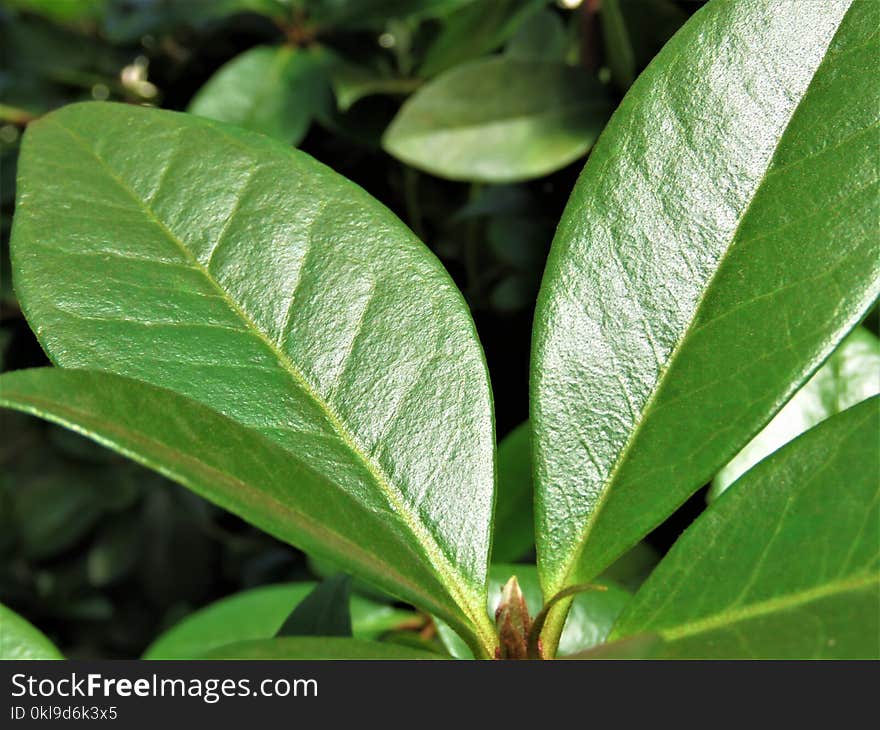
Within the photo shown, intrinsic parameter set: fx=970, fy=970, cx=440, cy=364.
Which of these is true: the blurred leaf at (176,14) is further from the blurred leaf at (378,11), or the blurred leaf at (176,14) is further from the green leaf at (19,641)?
the green leaf at (19,641)

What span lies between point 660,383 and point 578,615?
217 millimetres

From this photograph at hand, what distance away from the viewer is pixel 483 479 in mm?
429

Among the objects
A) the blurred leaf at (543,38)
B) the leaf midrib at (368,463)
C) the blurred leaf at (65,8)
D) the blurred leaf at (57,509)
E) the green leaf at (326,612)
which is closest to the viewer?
the leaf midrib at (368,463)

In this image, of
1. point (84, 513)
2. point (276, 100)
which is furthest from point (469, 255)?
point (84, 513)

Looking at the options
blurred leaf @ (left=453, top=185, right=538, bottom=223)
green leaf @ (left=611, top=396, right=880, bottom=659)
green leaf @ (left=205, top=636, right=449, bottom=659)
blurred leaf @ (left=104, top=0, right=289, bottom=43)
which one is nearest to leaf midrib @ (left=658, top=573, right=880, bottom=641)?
green leaf @ (left=611, top=396, right=880, bottom=659)

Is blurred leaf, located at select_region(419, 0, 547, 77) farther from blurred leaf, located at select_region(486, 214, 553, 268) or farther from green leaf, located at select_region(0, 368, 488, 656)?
green leaf, located at select_region(0, 368, 488, 656)

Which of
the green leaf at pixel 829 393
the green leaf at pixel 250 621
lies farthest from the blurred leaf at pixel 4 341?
the green leaf at pixel 829 393

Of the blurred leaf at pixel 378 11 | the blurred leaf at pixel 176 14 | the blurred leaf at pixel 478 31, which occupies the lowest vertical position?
the blurred leaf at pixel 478 31

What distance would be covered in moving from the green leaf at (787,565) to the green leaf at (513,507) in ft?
1.28

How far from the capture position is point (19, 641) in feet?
1.61

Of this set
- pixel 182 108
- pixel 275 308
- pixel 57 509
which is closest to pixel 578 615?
pixel 275 308

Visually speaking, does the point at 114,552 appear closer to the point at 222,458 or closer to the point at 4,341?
the point at 4,341

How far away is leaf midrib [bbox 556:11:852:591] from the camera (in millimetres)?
426

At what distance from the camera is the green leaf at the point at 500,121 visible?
855 millimetres
